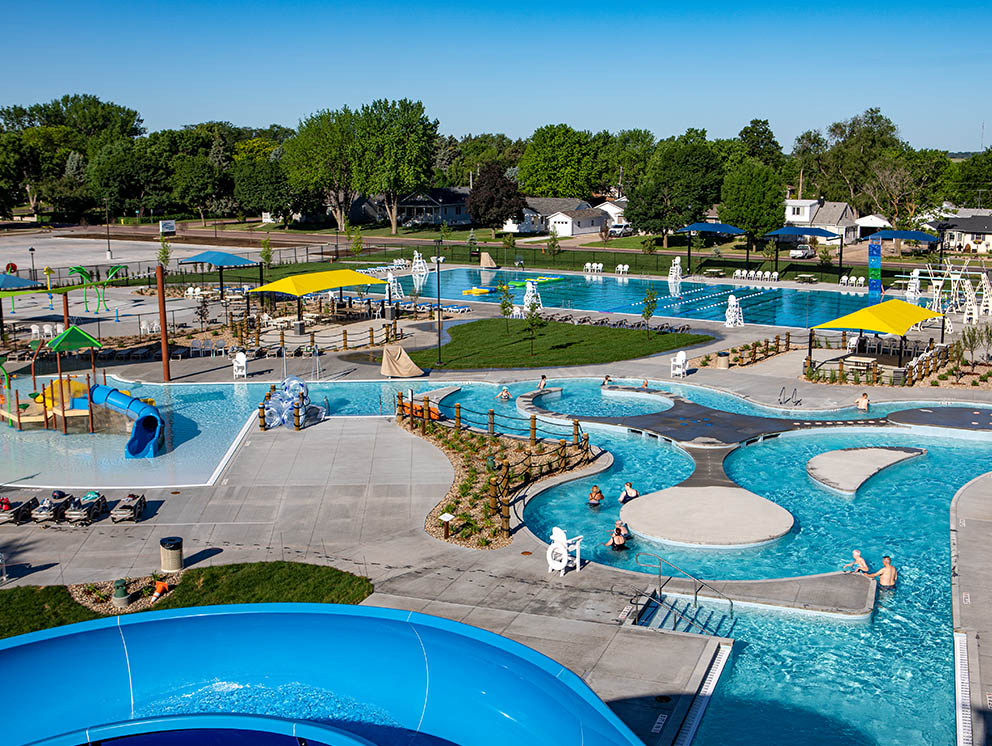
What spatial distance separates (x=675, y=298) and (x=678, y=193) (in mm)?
25439

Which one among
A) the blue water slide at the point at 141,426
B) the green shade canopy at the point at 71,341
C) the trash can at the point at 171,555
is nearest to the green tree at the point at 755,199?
the green shade canopy at the point at 71,341

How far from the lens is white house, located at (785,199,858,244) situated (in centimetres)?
9455

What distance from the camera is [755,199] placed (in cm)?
7644

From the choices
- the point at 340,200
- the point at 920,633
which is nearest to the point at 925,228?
the point at 340,200

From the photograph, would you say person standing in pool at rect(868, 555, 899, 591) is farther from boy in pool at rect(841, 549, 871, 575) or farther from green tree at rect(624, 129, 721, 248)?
green tree at rect(624, 129, 721, 248)

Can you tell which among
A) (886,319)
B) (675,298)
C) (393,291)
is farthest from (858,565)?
(675,298)

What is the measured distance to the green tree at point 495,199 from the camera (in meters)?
97.0

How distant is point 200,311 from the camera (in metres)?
50.4

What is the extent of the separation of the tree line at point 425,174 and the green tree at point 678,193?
10 centimetres

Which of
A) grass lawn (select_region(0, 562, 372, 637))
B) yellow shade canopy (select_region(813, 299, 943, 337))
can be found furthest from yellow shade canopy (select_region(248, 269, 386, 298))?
grass lawn (select_region(0, 562, 372, 637))

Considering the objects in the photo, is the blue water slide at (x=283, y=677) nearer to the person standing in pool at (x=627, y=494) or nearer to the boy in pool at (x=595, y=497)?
the boy in pool at (x=595, y=497)

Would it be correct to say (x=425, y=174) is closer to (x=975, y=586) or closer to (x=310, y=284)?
(x=310, y=284)

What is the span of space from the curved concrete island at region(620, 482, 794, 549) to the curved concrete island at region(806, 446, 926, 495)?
2613 millimetres

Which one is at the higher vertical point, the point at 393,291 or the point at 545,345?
the point at 393,291
